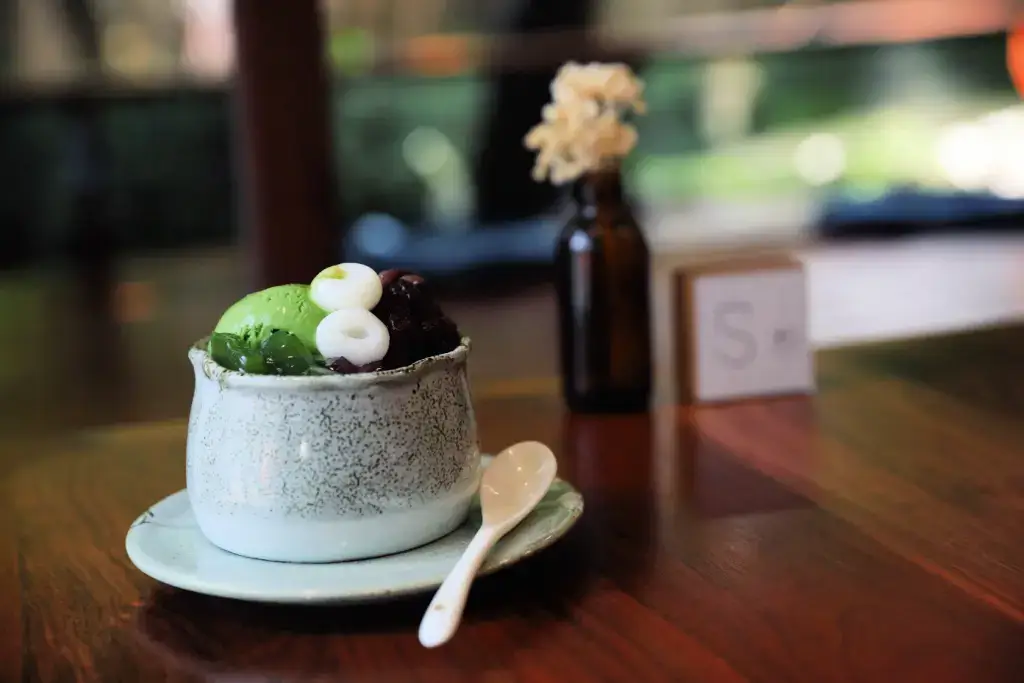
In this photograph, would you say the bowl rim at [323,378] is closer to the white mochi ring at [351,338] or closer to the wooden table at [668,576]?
the white mochi ring at [351,338]

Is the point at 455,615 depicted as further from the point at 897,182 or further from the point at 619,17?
the point at 897,182

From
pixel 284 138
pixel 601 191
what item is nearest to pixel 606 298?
pixel 601 191

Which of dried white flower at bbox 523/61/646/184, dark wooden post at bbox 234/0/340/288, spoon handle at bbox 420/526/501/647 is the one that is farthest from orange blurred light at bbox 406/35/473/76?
spoon handle at bbox 420/526/501/647

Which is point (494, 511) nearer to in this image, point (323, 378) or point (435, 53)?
point (323, 378)

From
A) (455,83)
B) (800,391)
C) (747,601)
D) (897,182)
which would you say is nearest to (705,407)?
(800,391)

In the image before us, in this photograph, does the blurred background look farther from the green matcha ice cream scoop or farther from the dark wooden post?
the green matcha ice cream scoop

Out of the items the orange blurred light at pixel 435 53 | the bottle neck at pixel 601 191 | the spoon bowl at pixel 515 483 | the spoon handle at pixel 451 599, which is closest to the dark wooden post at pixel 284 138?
the orange blurred light at pixel 435 53
